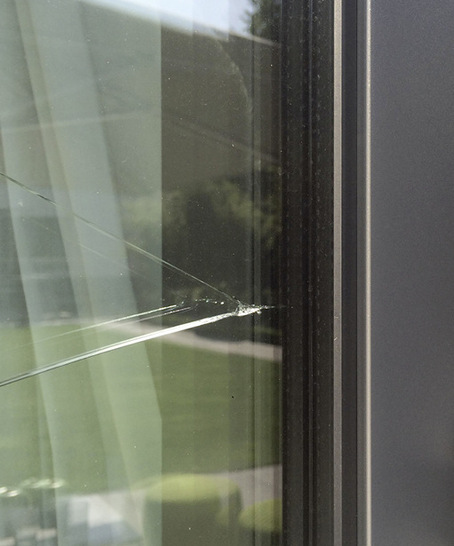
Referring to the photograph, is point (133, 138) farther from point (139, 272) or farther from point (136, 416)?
point (136, 416)

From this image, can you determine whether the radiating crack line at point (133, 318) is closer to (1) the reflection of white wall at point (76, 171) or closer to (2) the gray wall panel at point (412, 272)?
(1) the reflection of white wall at point (76, 171)

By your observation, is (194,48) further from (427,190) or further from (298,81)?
(427,190)

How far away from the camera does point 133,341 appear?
0.72m

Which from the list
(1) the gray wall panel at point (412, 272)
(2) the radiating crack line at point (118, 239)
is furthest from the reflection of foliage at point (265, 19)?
(2) the radiating crack line at point (118, 239)

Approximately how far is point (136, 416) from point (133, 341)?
82 mm

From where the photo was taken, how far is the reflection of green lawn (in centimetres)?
65

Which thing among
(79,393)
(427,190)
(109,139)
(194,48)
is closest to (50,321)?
(79,393)

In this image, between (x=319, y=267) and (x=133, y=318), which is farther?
(x=319, y=267)

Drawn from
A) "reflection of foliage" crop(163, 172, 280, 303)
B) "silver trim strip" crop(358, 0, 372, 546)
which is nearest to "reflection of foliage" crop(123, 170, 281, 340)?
"reflection of foliage" crop(163, 172, 280, 303)

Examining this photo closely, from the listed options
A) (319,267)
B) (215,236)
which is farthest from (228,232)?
(319,267)

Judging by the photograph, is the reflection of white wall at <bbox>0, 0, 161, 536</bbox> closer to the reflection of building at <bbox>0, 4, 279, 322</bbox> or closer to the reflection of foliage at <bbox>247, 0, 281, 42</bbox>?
the reflection of building at <bbox>0, 4, 279, 322</bbox>

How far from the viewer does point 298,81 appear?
83 centimetres

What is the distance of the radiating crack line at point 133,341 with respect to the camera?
0.65m

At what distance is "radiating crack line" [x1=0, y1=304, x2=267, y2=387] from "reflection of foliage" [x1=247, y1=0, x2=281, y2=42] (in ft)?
1.08
